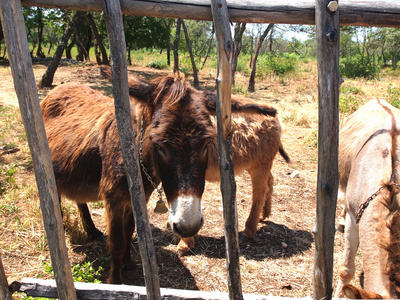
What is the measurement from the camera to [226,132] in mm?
1906

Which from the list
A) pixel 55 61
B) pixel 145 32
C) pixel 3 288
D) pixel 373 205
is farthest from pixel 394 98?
pixel 145 32

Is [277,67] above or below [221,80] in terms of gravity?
above

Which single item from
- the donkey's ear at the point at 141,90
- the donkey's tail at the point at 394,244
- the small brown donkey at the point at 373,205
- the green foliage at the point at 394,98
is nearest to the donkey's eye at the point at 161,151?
the donkey's ear at the point at 141,90

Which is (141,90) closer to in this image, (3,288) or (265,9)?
(265,9)

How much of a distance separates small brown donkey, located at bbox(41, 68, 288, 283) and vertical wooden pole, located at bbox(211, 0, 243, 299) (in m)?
0.31

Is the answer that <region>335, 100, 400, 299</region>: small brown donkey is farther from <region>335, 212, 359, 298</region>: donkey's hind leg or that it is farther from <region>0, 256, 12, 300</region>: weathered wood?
<region>0, 256, 12, 300</region>: weathered wood

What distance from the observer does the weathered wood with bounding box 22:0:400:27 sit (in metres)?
1.87

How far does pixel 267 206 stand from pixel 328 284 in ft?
8.57

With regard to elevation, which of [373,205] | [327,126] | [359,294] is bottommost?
[359,294]

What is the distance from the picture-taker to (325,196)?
1.92 meters

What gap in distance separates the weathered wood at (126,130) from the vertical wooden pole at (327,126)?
1.11 meters

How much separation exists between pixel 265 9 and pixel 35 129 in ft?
5.19

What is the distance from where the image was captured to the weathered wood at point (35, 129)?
1.80m

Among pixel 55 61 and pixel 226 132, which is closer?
pixel 226 132
